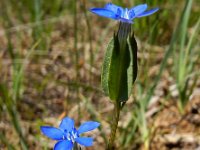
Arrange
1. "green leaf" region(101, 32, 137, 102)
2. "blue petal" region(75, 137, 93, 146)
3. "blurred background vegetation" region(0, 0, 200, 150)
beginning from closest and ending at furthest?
"blue petal" region(75, 137, 93, 146) → "green leaf" region(101, 32, 137, 102) → "blurred background vegetation" region(0, 0, 200, 150)

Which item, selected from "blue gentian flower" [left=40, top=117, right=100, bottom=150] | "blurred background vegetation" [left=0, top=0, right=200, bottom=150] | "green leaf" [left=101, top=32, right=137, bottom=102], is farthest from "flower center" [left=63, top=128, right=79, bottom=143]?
"blurred background vegetation" [left=0, top=0, right=200, bottom=150]

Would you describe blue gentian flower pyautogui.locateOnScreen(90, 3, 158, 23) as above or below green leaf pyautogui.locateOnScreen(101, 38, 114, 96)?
above

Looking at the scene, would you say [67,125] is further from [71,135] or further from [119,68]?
[119,68]

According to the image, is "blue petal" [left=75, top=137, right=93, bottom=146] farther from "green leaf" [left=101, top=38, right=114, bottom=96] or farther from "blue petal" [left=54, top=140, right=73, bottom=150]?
"green leaf" [left=101, top=38, right=114, bottom=96]

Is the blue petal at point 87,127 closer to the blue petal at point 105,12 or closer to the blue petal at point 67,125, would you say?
the blue petal at point 67,125

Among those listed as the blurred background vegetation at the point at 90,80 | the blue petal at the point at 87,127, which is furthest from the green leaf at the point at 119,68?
the blurred background vegetation at the point at 90,80

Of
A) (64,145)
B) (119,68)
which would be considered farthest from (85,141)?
(119,68)

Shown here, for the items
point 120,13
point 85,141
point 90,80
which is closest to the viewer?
point 85,141
